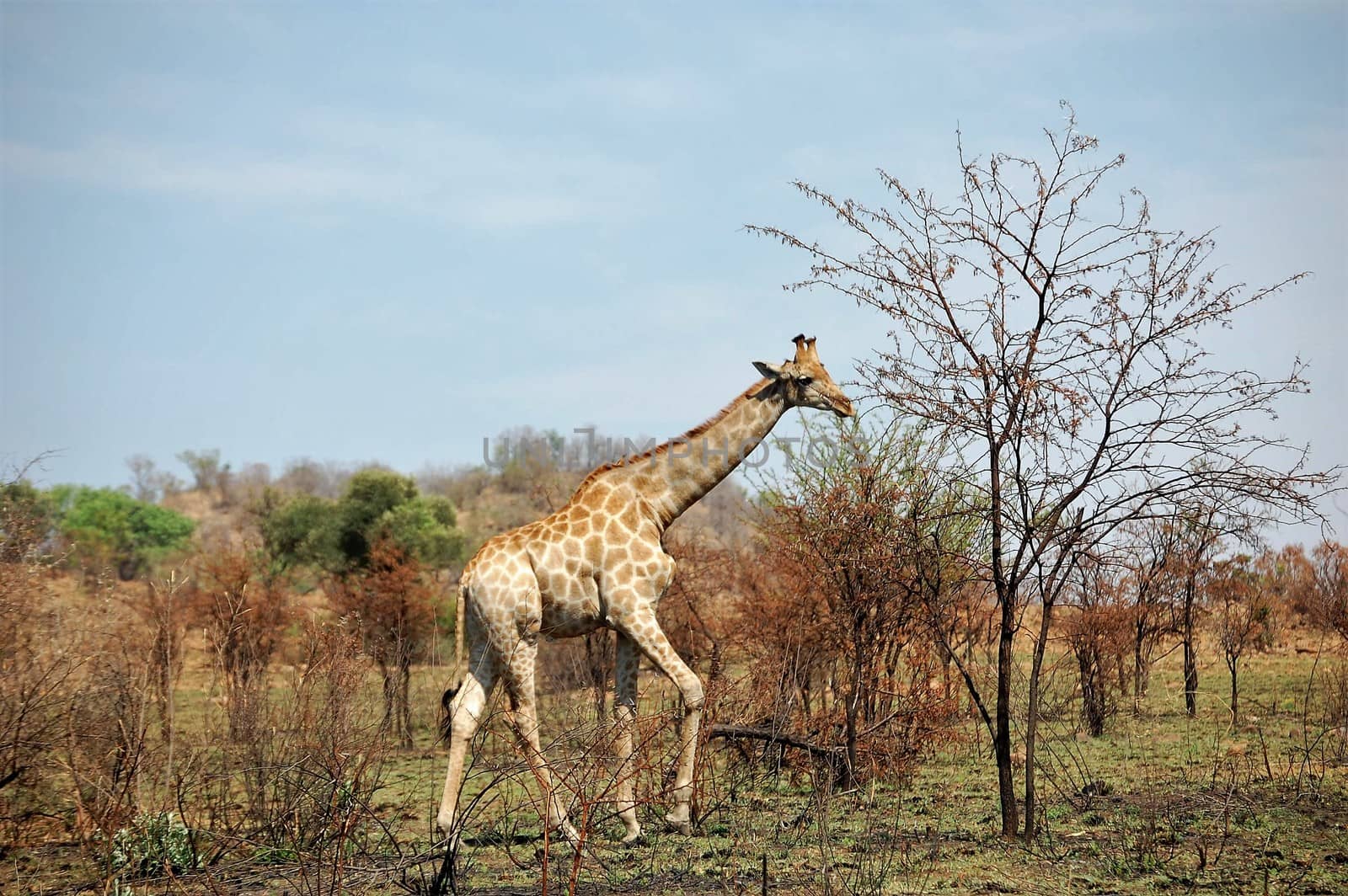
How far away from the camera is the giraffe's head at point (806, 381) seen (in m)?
9.48

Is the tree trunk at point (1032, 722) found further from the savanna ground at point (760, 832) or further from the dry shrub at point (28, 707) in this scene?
the dry shrub at point (28, 707)

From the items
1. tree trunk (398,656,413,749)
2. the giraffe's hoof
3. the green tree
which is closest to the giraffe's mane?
the giraffe's hoof

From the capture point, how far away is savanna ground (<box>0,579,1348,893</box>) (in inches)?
276

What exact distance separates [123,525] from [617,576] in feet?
145

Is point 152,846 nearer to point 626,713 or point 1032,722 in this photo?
point 626,713

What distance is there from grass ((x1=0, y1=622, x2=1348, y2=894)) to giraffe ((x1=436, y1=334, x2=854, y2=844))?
312 millimetres

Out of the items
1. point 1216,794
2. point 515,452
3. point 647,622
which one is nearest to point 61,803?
point 647,622

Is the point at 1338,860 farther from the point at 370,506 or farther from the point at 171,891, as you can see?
the point at 370,506

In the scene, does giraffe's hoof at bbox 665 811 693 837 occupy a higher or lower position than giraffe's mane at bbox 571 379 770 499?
lower

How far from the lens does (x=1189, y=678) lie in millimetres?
15883

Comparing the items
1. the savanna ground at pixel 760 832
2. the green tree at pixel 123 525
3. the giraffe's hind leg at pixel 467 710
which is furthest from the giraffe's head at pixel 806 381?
the green tree at pixel 123 525

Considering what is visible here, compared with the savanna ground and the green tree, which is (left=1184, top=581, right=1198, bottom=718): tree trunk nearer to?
the savanna ground

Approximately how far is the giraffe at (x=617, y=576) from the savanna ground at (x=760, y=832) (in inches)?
12.9

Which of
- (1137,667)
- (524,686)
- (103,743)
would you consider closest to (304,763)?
(524,686)
